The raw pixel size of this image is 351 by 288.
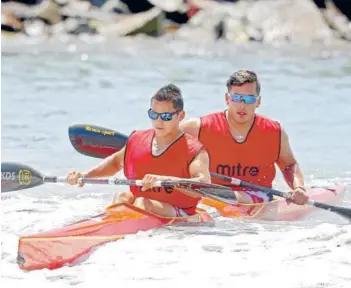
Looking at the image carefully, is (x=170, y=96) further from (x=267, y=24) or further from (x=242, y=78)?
(x=267, y=24)

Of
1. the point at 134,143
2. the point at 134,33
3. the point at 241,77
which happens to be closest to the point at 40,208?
the point at 134,143

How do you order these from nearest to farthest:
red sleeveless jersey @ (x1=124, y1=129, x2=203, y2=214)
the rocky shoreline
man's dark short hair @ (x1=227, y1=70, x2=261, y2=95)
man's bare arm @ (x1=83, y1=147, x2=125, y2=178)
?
1. red sleeveless jersey @ (x1=124, y1=129, x2=203, y2=214)
2. man's bare arm @ (x1=83, y1=147, x2=125, y2=178)
3. man's dark short hair @ (x1=227, y1=70, x2=261, y2=95)
4. the rocky shoreline

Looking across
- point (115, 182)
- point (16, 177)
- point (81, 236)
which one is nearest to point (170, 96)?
point (115, 182)

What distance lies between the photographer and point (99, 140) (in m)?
7.35

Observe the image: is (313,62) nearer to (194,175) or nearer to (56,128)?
(56,128)

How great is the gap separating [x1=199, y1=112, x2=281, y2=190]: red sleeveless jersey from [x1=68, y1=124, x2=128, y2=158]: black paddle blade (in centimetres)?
87

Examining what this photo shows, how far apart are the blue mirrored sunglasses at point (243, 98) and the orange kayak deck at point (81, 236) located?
94 centimetres

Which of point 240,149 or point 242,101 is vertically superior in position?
point 242,101

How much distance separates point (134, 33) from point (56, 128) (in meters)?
15.7

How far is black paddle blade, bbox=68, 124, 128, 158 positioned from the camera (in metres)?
7.34

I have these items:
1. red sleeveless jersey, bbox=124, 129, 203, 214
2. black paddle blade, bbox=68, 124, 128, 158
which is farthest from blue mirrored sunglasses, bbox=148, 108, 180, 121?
black paddle blade, bbox=68, 124, 128, 158

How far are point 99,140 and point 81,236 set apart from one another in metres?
1.99

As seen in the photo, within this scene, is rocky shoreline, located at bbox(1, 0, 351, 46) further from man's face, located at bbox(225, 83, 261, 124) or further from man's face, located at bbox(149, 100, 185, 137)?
man's face, located at bbox(149, 100, 185, 137)

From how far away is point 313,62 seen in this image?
22.1 metres
